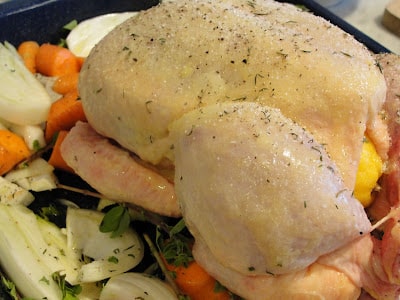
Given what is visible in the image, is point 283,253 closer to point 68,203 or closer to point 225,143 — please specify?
point 225,143

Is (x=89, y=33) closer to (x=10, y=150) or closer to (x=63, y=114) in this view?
(x=63, y=114)

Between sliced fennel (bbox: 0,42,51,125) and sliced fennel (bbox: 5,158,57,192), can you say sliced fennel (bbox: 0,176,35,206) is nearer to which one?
sliced fennel (bbox: 5,158,57,192)

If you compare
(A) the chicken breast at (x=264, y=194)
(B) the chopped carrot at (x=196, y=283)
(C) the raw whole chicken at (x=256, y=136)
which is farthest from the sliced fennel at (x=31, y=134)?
(A) the chicken breast at (x=264, y=194)

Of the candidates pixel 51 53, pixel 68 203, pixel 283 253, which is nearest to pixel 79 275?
pixel 68 203

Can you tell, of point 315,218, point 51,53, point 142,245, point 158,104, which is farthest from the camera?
point 51,53

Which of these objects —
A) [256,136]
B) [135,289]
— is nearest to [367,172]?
[256,136]

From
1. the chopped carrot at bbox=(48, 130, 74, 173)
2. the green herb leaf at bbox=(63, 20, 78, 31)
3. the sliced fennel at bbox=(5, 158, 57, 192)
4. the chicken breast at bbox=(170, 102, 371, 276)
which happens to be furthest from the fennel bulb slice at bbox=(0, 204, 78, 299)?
the green herb leaf at bbox=(63, 20, 78, 31)

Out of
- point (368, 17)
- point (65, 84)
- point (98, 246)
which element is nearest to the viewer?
point (98, 246)
